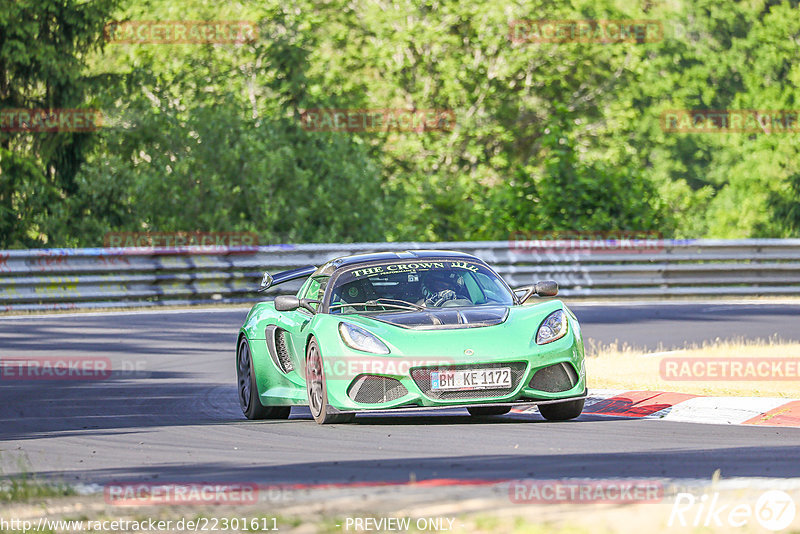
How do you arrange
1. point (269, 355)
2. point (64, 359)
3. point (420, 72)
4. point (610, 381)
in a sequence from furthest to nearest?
point (420, 72)
point (64, 359)
point (610, 381)
point (269, 355)

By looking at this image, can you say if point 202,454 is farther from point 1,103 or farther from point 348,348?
point 1,103

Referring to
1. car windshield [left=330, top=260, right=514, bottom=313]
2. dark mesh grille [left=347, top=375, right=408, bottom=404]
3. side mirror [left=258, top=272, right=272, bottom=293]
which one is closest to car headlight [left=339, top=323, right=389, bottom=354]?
dark mesh grille [left=347, top=375, right=408, bottom=404]

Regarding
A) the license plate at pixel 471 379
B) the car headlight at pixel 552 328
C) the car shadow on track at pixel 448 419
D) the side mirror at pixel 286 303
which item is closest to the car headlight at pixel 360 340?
the license plate at pixel 471 379

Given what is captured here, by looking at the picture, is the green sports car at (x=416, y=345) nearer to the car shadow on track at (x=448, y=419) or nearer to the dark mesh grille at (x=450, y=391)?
the dark mesh grille at (x=450, y=391)

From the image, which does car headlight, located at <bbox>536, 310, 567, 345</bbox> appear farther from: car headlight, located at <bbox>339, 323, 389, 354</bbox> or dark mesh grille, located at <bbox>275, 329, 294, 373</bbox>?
dark mesh grille, located at <bbox>275, 329, 294, 373</bbox>

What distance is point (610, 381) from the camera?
12.7 meters

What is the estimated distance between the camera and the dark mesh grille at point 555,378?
987 centimetres

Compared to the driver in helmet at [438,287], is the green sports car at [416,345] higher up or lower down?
lower down

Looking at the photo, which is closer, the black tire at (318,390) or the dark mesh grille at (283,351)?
the black tire at (318,390)

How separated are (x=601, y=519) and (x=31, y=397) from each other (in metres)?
8.41

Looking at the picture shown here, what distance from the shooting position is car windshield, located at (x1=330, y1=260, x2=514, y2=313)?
10.8 metres

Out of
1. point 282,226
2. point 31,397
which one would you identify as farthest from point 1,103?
point 31,397

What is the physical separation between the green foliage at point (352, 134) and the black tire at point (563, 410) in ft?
62.2

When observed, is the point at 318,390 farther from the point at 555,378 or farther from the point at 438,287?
the point at 555,378
